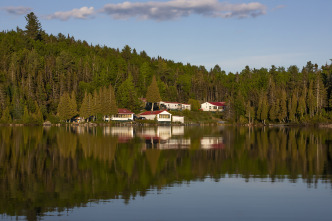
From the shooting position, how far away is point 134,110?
420 ft

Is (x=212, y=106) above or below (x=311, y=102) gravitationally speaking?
below

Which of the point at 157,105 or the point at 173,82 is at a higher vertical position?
the point at 173,82

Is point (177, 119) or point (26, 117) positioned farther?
point (177, 119)

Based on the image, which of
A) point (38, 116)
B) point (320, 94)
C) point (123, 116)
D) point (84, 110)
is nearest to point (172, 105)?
point (123, 116)

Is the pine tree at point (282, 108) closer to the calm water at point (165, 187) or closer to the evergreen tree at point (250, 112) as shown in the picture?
the evergreen tree at point (250, 112)

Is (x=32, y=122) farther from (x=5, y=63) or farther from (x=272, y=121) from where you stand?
(x=272, y=121)

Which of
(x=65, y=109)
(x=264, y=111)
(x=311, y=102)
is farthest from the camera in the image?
(x=264, y=111)

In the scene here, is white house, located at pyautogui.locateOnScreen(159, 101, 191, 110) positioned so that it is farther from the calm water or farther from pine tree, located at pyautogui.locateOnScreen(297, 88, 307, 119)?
the calm water

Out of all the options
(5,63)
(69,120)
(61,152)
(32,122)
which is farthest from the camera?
(5,63)

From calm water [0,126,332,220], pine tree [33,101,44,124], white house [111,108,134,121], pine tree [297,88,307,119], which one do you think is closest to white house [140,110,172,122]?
white house [111,108,134,121]

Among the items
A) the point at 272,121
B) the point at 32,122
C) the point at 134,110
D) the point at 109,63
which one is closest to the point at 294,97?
the point at 272,121

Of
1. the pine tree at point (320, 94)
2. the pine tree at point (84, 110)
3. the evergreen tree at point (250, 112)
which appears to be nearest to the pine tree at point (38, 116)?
the pine tree at point (84, 110)

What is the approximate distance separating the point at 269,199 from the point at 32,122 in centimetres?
9716

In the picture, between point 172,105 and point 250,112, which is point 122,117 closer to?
point 172,105
